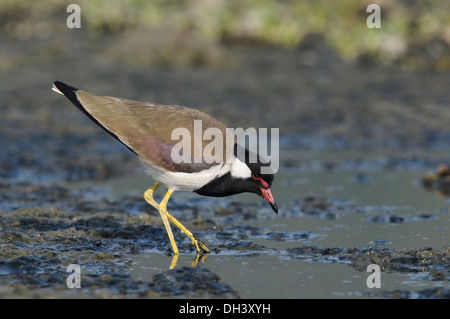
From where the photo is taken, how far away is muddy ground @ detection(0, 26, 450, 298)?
20.4 feet

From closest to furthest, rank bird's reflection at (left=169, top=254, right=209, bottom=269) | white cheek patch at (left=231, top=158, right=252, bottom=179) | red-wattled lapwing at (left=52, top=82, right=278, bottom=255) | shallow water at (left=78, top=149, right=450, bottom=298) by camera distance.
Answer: shallow water at (left=78, top=149, right=450, bottom=298)
bird's reflection at (left=169, top=254, right=209, bottom=269)
red-wattled lapwing at (left=52, top=82, right=278, bottom=255)
white cheek patch at (left=231, top=158, right=252, bottom=179)

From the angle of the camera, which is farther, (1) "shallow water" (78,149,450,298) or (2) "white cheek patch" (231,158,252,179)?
(2) "white cheek patch" (231,158,252,179)

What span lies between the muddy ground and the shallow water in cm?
10

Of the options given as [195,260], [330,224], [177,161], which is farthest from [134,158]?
[195,260]

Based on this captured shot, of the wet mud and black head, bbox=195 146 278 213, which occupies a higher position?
black head, bbox=195 146 278 213

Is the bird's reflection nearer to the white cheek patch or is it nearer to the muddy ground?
the muddy ground

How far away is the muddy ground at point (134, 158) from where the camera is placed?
6224 mm

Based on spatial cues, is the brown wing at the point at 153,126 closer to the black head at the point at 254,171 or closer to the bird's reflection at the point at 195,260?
the black head at the point at 254,171

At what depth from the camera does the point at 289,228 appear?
774 centimetres

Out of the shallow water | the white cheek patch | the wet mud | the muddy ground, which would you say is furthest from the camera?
the white cheek patch

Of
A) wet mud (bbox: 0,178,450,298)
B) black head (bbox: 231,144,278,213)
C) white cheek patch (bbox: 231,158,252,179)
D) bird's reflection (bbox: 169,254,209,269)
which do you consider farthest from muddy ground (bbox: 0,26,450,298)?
white cheek patch (bbox: 231,158,252,179)

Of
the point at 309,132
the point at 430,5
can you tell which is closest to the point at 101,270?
the point at 309,132

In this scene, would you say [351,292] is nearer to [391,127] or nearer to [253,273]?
[253,273]

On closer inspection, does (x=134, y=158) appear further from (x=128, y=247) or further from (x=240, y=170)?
(x=240, y=170)
